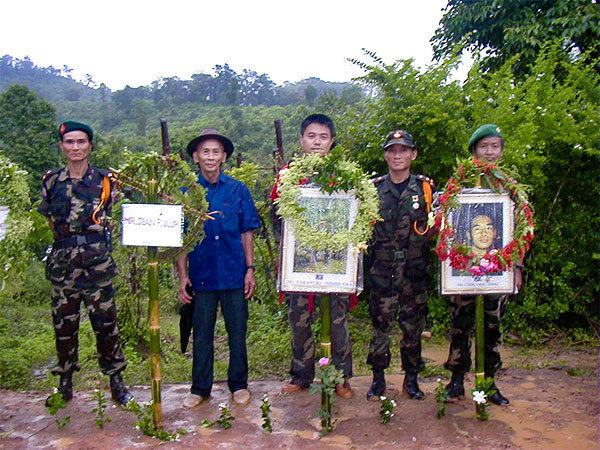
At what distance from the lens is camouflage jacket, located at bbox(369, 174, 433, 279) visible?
165 inches

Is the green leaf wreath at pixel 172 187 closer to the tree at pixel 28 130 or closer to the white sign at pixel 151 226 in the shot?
the white sign at pixel 151 226

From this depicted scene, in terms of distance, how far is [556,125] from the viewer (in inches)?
231

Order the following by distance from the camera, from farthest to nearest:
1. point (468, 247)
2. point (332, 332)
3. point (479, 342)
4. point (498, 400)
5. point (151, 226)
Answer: point (332, 332) → point (498, 400) → point (479, 342) → point (468, 247) → point (151, 226)

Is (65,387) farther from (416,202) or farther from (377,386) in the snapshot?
(416,202)

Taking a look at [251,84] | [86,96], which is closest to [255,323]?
[251,84]

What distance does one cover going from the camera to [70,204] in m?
4.13

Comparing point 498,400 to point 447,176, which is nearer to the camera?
point 498,400

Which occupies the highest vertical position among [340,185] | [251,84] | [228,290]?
[251,84]

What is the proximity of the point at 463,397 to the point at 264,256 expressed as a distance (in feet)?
11.4

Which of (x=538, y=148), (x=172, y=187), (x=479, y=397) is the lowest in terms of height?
(x=479, y=397)

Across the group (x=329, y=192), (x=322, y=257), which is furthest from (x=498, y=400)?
(x=329, y=192)

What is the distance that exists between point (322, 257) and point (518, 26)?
925 centimetres

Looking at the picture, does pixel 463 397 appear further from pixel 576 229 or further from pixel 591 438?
pixel 576 229

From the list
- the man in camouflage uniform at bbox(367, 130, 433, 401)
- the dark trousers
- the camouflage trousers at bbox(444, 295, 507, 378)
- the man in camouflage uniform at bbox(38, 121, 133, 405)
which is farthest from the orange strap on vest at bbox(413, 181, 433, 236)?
the man in camouflage uniform at bbox(38, 121, 133, 405)
